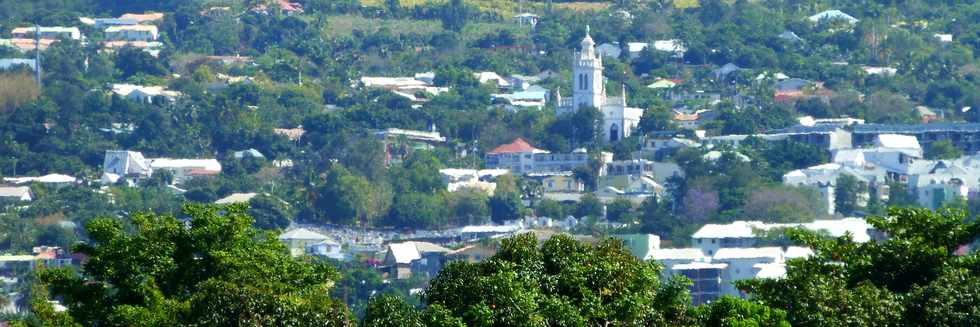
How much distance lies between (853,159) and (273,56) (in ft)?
107

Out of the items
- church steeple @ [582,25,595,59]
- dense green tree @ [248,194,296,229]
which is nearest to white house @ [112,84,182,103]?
church steeple @ [582,25,595,59]

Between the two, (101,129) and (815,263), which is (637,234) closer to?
(101,129)

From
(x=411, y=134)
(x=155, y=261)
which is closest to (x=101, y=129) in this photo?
(x=411, y=134)

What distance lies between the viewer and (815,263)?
128ft

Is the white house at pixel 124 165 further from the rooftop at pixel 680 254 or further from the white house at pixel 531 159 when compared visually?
the rooftop at pixel 680 254

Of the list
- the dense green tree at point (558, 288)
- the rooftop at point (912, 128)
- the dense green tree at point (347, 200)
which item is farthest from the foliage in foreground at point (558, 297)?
the rooftop at point (912, 128)

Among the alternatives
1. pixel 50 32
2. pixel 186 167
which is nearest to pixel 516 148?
pixel 186 167

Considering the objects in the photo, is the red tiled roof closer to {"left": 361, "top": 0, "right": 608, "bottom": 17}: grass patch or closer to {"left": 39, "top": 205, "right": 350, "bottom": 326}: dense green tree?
{"left": 361, "top": 0, "right": 608, "bottom": 17}: grass patch

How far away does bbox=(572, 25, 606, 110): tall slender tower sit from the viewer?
11869cm

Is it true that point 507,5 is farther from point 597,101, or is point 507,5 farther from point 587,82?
point 597,101

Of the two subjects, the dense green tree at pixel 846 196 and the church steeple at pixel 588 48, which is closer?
the dense green tree at pixel 846 196

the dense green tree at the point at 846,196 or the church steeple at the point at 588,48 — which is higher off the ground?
the church steeple at the point at 588,48

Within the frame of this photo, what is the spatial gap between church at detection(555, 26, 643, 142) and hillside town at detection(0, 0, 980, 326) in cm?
15

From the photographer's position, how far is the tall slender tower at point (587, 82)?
389ft
